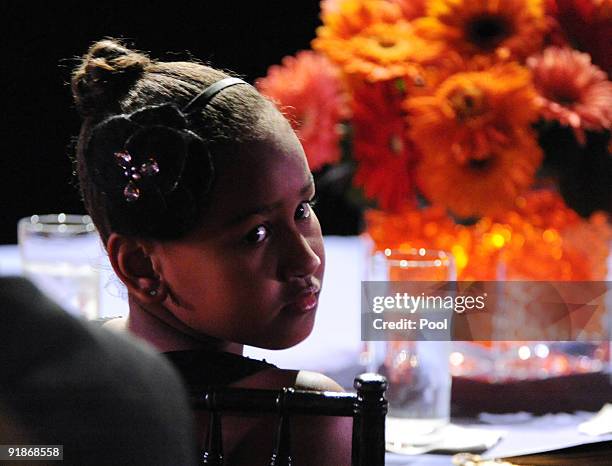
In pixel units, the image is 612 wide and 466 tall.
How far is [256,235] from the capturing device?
64 cm

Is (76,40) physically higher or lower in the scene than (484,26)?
higher

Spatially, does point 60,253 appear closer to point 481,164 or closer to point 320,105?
point 320,105

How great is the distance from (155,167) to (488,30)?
1.87 feet

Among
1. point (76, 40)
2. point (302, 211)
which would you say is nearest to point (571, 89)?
point (302, 211)

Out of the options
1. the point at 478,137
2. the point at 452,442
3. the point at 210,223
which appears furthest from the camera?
the point at 478,137

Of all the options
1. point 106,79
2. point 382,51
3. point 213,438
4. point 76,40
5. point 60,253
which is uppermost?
point 76,40

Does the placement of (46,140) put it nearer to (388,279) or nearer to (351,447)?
(388,279)

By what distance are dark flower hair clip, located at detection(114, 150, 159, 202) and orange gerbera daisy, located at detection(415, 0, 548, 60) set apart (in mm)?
540

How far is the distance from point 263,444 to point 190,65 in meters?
0.24

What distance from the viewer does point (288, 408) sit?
24.6 inches

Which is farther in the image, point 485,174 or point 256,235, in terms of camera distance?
point 485,174

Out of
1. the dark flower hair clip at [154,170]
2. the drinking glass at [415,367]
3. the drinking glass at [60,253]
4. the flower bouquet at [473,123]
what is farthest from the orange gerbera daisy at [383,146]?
the dark flower hair clip at [154,170]

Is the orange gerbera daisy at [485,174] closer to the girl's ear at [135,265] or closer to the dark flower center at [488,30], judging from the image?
the dark flower center at [488,30]

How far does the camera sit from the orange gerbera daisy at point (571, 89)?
1073mm
